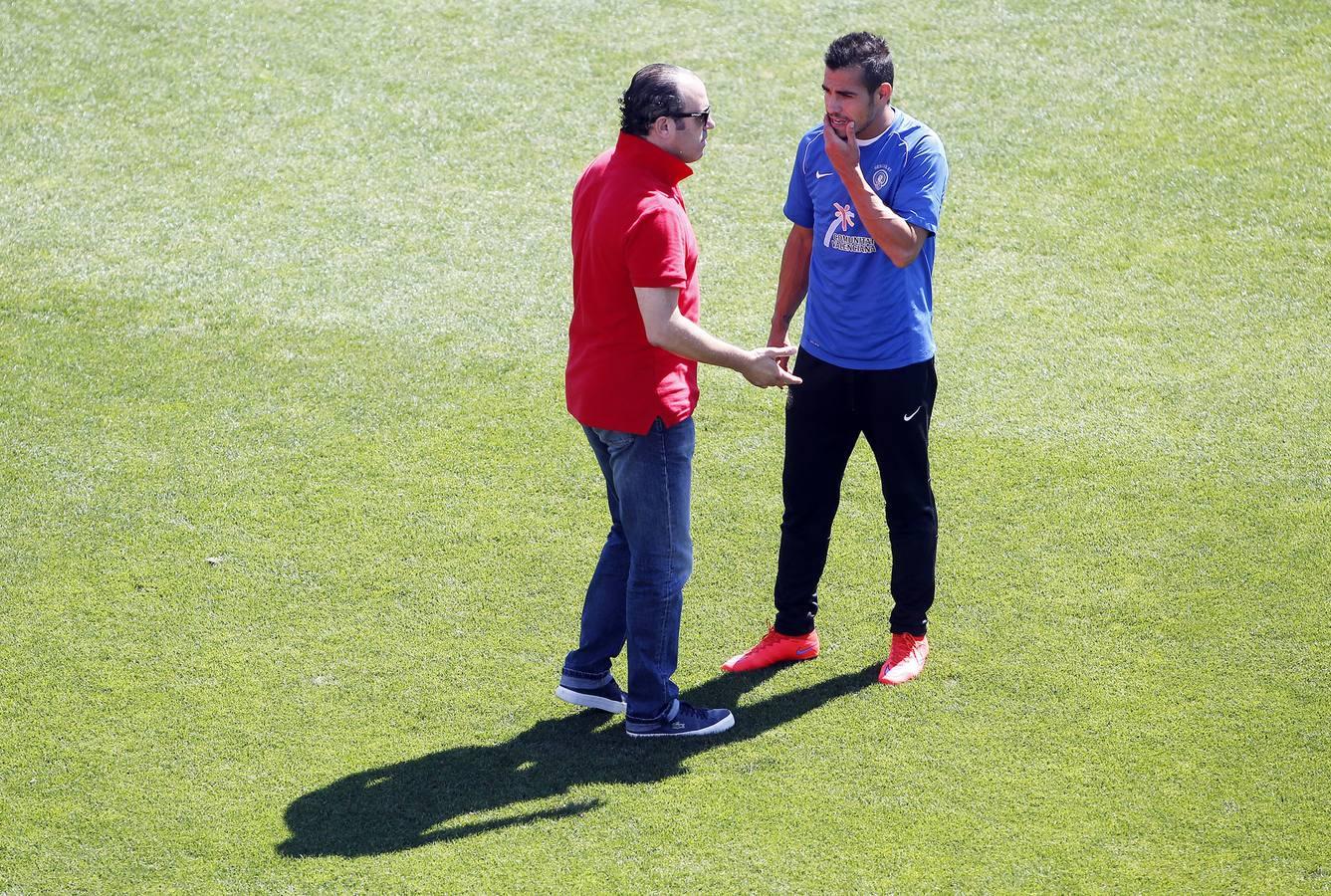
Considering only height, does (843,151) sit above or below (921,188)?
above

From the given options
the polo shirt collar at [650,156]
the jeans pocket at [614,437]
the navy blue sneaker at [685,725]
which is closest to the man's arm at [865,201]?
the polo shirt collar at [650,156]

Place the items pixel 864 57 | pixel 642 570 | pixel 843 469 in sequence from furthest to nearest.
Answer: pixel 843 469
pixel 642 570
pixel 864 57

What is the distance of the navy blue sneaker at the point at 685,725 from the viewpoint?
187 inches

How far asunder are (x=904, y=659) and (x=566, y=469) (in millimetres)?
2040

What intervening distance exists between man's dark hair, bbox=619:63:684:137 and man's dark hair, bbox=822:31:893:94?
22.4 inches

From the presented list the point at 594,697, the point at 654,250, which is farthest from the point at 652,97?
the point at 594,697

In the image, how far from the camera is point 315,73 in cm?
1069

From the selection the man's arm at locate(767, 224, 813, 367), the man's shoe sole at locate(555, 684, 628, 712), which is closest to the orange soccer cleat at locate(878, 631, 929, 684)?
the man's shoe sole at locate(555, 684, 628, 712)

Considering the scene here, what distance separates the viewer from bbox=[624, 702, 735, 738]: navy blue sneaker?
15.6 feet

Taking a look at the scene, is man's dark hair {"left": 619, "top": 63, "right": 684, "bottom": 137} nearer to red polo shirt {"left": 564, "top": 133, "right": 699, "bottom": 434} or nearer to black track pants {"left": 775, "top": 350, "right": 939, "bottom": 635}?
red polo shirt {"left": 564, "top": 133, "right": 699, "bottom": 434}

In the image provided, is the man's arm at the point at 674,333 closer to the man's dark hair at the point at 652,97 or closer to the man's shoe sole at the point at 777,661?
the man's dark hair at the point at 652,97

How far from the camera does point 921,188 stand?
4.61 m

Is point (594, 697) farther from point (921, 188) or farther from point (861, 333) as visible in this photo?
point (921, 188)

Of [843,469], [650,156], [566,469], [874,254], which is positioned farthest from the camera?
[566,469]
